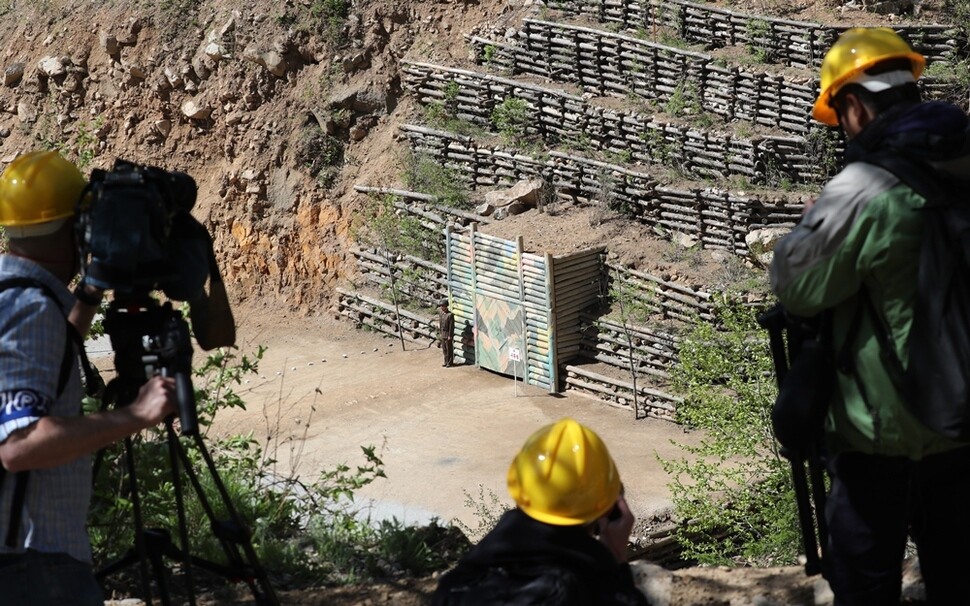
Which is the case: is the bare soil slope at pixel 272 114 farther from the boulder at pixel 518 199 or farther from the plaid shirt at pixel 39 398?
the plaid shirt at pixel 39 398

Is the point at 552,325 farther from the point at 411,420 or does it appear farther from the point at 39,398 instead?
the point at 39,398

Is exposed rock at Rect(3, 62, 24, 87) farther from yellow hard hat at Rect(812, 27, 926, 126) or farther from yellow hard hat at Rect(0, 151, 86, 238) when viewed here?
yellow hard hat at Rect(812, 27, 926, 126)

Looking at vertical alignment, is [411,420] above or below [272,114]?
below

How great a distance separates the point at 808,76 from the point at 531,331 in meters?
5.42

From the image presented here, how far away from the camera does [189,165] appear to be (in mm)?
23750

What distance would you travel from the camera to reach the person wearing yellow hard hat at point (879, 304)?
3006 millimetres

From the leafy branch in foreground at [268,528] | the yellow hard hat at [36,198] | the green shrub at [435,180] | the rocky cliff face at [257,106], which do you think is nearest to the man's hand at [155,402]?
the yellow hard hat at [36,198]

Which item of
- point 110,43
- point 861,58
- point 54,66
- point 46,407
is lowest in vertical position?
point 54,66

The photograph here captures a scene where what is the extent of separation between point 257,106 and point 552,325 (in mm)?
8202

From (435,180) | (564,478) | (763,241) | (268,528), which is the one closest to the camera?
(564,478)

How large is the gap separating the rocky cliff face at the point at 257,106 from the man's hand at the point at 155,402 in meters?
19.0

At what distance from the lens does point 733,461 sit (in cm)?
1496

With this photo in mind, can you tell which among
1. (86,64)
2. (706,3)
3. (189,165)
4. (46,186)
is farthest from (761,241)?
(46,186)

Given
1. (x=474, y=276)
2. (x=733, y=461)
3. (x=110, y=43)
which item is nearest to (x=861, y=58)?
(x=733, y=461)
